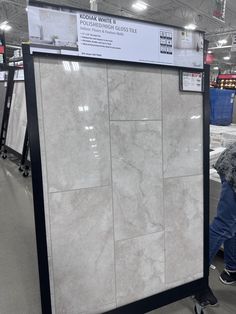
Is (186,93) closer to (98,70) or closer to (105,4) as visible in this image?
(98,70)

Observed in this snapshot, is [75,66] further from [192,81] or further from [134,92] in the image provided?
[192,81]

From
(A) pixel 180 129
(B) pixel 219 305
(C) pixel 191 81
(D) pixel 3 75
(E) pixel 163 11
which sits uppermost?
(E) pixel 163 11

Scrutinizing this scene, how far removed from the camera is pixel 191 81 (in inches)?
54.6

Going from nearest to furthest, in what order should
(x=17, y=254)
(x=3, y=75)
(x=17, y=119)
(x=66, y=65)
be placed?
1. (x=66, y=65)
2. (x=17, y=254)
3. (x=17, y=119)
4. (x=3, y=75)

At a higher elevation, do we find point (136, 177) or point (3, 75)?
point (3, 75)

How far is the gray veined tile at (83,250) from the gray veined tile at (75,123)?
0.08 meters

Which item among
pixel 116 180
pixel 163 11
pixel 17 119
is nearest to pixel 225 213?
pixel 116 180

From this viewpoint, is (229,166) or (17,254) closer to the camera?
(229,166)

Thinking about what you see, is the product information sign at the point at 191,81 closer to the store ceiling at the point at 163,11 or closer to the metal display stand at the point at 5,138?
the metal display stand at the point at 5,138

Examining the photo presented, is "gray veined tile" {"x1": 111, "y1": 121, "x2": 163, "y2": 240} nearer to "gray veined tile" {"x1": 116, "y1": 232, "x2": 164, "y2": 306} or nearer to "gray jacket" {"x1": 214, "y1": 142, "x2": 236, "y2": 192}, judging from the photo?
"gray veined tile" {"x1": 116, "y1": 232, "x2": 164, "y2": 306}

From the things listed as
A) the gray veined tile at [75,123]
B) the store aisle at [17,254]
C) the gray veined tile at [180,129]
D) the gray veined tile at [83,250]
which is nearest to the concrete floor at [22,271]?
the store aisle at [17,254]

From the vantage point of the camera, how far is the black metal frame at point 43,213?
1.06 meters

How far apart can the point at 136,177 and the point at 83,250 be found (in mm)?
446

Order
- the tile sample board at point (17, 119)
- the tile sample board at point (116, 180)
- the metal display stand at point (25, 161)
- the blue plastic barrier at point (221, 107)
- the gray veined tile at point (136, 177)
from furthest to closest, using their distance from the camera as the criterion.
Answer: the tile sample board at point (17, 119) → the metal display stand at point (25, 161) → the blue plastic barrier at point (221, 107) → the gray veined tile at point (136, 177) → the tile sample board at point (116, 180)
